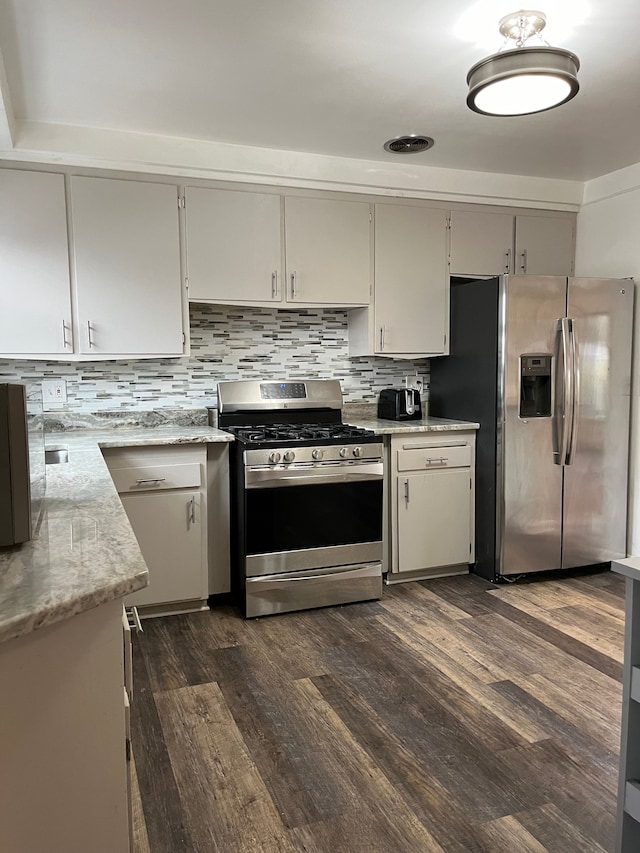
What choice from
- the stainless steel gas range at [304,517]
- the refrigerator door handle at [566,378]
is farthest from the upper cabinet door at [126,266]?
the refrigerator door handle at [566,378]

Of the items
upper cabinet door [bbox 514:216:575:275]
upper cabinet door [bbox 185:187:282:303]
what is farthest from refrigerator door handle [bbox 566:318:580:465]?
upper cabinet door [bbox 185:187:282:303]

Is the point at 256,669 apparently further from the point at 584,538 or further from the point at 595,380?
the point at 595,380

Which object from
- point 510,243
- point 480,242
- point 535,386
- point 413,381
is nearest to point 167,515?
point 413,381

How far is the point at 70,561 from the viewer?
1175 mm

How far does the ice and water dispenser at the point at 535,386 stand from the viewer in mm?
3531

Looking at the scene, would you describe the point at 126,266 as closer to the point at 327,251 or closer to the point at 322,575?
the point at 327,251

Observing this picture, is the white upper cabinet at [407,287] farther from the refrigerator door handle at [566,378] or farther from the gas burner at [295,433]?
the refrigerator door handle at [566,378]

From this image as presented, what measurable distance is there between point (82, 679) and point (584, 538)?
3.32 m

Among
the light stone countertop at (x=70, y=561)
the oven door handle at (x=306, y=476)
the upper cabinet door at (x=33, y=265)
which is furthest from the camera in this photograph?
the oven door handle at (x=306, y=476)

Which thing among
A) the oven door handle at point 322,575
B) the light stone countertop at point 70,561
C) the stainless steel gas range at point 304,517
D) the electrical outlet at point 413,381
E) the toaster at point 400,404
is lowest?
the oven door handle at point 322,575

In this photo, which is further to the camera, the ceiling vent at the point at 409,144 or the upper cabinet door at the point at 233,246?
the upper cabinet door at the point at 233,246

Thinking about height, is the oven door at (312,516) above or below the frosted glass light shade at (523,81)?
below

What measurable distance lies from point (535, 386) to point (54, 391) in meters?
2.58

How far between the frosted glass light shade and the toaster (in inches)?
72.8
